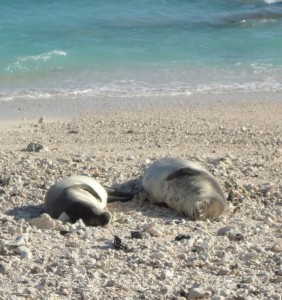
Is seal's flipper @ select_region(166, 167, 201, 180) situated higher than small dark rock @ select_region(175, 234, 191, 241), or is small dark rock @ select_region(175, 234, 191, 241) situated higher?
seal's flipper @ select_region(166, 167, 201, 180)

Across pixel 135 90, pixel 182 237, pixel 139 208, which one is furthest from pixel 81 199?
pixel 135 90

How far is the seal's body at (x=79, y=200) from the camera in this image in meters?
7.57

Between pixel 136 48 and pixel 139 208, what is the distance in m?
11.7

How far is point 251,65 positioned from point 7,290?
12.6m

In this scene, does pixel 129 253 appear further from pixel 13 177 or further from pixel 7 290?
pixel 13 177

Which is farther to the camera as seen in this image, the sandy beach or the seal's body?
the seal's body

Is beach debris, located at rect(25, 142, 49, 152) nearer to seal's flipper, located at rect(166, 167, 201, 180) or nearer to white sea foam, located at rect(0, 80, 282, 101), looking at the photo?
seal's flipper, located at rect(166, 167, 201, 180)

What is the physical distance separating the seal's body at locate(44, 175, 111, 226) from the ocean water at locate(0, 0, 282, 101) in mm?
7054

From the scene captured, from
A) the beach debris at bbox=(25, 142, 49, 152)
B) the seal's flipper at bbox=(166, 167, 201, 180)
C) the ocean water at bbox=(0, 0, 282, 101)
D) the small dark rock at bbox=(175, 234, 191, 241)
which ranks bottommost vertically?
the ocean water at bbox=(0, 0, 282, 101)

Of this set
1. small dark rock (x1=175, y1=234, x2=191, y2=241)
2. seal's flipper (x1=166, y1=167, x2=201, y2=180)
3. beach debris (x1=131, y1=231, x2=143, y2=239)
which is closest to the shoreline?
seal's flipper (x1=166, y1=167, x2=201, y2=180)

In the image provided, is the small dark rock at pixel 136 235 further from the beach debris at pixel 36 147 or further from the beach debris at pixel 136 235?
the beach debris at pixel 36 147

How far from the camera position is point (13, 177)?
29.1 feet

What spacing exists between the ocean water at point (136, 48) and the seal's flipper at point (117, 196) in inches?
270

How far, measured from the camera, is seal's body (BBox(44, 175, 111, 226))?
7.57 meters
